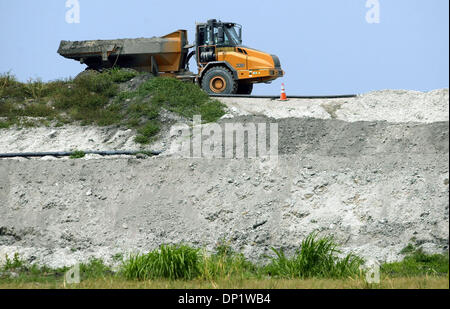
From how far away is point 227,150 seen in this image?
17203 millimetres

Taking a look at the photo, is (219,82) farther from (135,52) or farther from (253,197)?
(253,197)

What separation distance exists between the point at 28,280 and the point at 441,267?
7.48 meters

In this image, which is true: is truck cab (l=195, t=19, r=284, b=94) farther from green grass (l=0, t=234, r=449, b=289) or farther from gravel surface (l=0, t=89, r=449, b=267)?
green grass (l=0, t=234, r=449, b=289)

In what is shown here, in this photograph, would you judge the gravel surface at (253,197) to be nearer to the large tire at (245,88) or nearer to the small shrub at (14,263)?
the small shrub at (14,263)

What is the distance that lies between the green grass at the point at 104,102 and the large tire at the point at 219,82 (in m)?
1.37

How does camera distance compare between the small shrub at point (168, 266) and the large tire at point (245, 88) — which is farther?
the large tire at point (245, 88)

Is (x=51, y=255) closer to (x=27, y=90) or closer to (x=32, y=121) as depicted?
(x=32, y=121)

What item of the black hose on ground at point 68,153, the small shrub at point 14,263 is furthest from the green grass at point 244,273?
the black hose on ground at point 68,153

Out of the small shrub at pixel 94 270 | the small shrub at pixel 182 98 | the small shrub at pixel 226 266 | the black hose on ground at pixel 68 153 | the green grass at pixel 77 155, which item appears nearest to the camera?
the small shrub at pixel 226 266

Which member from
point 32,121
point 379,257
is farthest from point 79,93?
point 379,257

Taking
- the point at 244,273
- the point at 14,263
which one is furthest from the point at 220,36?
the point at 244,273

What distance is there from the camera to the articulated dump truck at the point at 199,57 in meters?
23.6

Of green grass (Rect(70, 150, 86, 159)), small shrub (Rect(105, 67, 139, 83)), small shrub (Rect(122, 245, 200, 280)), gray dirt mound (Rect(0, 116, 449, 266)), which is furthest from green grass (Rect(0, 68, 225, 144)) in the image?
small shrub (Rect(122, 245, 200, 280))

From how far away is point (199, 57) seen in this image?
24234 millimetres
